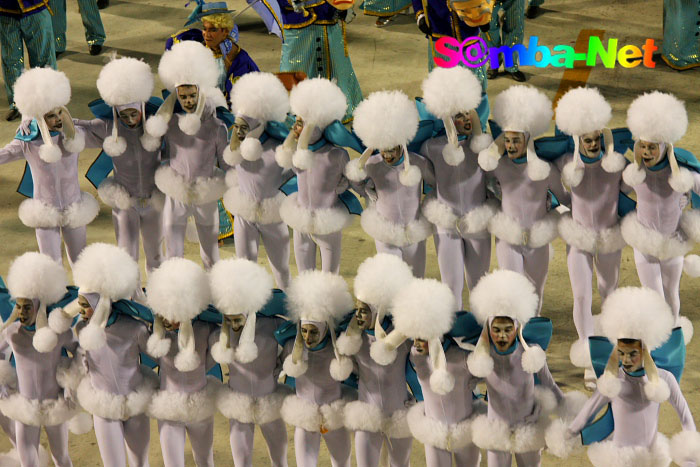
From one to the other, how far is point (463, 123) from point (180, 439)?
83.8 inches

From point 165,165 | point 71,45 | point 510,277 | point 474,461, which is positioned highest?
point 510,277

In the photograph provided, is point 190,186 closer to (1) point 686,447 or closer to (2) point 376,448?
(2) point 376,448

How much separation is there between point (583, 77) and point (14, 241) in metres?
4.94

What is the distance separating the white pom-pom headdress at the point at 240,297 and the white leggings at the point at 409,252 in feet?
4.08

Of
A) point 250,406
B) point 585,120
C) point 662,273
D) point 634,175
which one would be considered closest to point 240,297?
point 250,406

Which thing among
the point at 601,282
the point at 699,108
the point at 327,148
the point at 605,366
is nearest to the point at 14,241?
the point at 327,148

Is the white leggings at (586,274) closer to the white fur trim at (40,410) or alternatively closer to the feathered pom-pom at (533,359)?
the feathered pom-pom at (533,359)

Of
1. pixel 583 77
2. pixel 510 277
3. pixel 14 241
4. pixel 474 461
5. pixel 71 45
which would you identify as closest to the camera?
pixel 510 277

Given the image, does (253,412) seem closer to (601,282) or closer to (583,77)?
(601,282)

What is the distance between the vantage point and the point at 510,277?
204 inches

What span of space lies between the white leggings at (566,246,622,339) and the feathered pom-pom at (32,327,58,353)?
2707 mm

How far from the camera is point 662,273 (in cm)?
641

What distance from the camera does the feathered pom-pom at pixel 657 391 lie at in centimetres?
503

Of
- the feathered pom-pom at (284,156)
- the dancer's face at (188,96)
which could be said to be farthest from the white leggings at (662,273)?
the dancer's face at (188,96)
